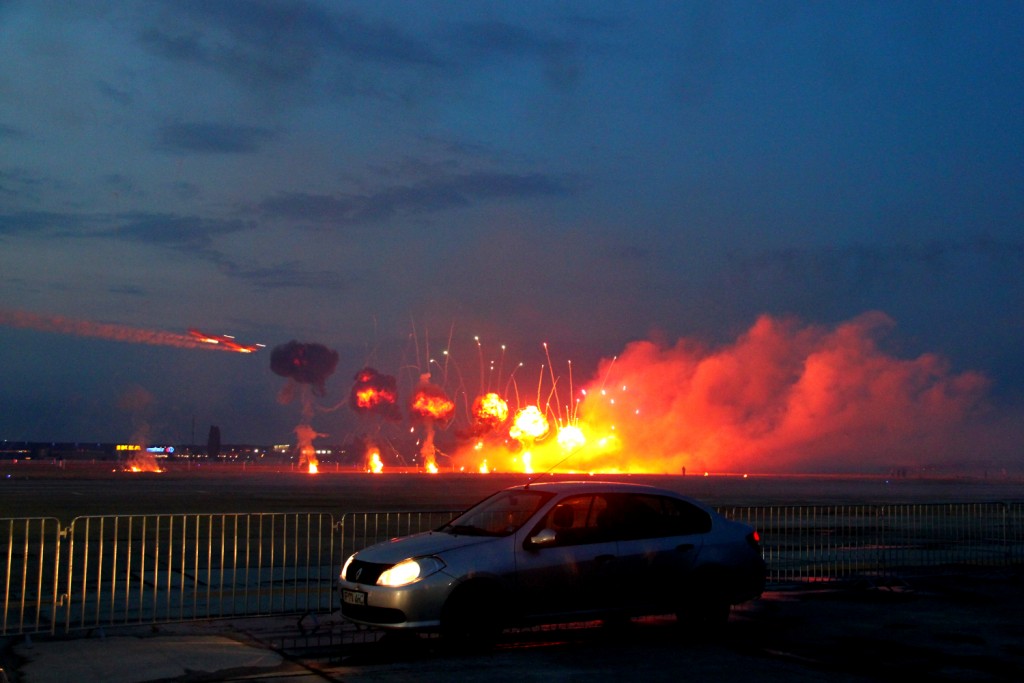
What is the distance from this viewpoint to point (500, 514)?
37.5ft

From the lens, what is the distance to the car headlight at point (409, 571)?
9.84 metres

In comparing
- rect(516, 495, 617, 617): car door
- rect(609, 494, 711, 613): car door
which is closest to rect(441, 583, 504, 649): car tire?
rect(516, 495, 617, 617): car door

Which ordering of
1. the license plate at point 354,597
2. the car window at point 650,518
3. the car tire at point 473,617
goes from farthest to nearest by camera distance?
1. the car window at point 650,518
2. the license plate at point 354,597
3. the car tire at point 473,617

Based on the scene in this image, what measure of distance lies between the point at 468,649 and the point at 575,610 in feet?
4.06

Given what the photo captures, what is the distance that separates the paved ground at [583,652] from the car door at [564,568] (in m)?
0.44

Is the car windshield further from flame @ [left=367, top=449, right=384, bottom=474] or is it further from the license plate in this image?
flame @ [left=367, top=449, right=384, bottom=474]

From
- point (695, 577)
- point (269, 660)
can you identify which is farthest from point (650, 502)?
point (269, 660)

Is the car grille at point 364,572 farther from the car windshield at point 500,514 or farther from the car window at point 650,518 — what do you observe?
the car window at point 650,518

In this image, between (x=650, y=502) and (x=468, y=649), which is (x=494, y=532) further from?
(x=650, y=502)

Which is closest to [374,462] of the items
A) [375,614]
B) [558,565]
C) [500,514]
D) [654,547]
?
[500,514]

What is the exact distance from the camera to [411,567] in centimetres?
992

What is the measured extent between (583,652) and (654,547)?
5.26 feet

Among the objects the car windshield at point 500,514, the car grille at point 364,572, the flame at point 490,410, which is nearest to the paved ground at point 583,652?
the car grille at point 364,572

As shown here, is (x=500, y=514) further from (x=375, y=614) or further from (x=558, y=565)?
(x=375, y=614)
